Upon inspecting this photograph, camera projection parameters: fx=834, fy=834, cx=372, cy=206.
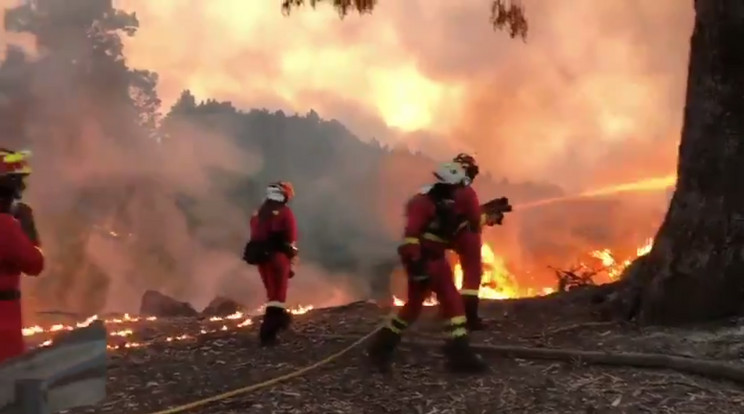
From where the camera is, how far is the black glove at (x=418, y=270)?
228 inches

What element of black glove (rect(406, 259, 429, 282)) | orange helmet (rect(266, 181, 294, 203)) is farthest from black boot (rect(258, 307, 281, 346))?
black glove (rect(406, 259, 429, 282))

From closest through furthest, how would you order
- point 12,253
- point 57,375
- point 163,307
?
point 57,375, point 12,253, point 163,307

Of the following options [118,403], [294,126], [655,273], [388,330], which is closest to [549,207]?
[294,126]

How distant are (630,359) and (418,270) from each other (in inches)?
63.0

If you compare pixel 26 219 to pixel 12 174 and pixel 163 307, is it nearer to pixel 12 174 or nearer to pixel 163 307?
pixel 12 174

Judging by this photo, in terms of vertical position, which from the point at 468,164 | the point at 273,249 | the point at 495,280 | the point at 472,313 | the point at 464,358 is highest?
the point at 468,164

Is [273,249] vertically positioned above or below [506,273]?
below

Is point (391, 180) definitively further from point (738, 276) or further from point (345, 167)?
point (738, 276)

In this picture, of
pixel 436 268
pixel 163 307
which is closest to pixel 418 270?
pixel 436 268

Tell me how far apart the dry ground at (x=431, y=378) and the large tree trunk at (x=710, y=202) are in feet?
0.92

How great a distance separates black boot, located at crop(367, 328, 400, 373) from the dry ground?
4.2 inches

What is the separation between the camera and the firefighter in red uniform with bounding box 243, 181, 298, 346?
704 centimetres

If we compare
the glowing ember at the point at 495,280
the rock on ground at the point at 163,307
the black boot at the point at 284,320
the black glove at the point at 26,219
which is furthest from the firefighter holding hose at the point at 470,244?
the glowing ember at the point at 495,280

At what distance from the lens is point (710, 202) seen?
22.1 feet
